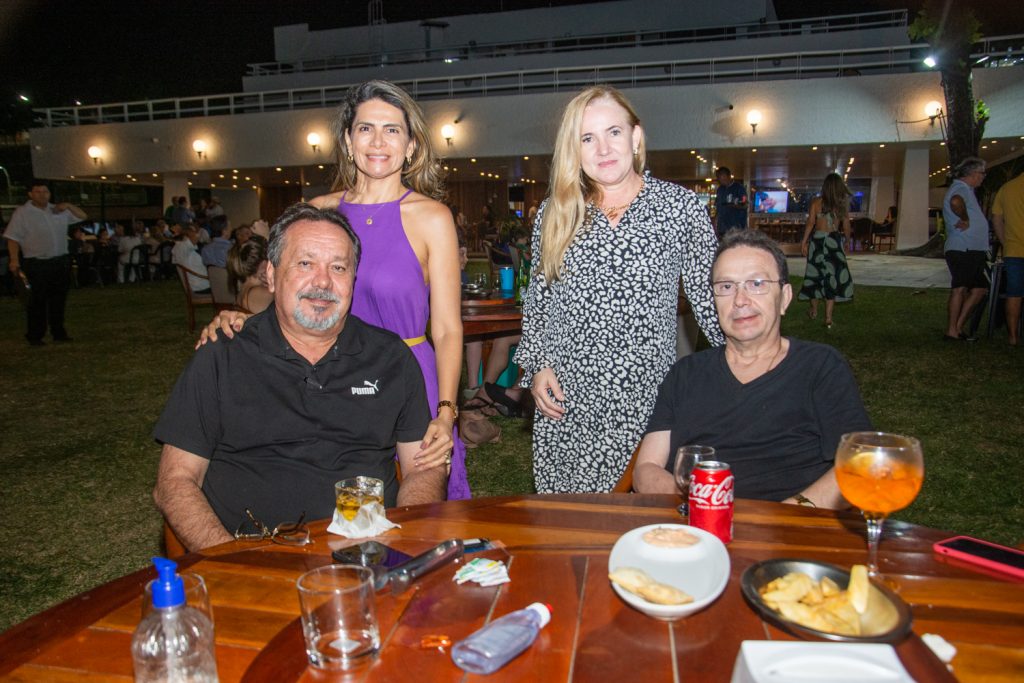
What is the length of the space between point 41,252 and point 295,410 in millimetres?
7664

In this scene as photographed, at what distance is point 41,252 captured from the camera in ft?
25.7

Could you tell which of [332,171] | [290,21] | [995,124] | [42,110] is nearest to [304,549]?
[332,171]

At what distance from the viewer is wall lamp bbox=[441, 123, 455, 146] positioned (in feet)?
60.3

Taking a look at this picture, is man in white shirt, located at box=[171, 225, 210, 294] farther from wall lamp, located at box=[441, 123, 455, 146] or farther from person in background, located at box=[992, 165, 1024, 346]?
wall lamp, located at box=[441, 123, 455, 146]

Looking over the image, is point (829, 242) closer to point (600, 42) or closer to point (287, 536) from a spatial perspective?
point (287, 536)

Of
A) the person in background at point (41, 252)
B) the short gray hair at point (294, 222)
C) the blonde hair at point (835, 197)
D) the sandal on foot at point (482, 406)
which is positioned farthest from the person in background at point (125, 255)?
the short gray hair at point (294, 222)

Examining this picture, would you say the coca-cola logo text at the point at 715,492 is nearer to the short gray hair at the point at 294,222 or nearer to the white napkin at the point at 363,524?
the white napkin at the point at 363,524

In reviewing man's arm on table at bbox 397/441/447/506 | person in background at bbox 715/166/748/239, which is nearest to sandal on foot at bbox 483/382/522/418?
man's arm on table at bbox 397/441/447/506

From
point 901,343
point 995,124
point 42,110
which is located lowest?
point 901,343

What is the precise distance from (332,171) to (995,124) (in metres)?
17.7

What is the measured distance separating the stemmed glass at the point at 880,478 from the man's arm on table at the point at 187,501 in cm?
131

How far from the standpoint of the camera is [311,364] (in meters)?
1.92

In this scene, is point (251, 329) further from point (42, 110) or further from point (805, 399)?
point (42, 110)

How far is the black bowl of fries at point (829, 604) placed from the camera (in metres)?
0.91
